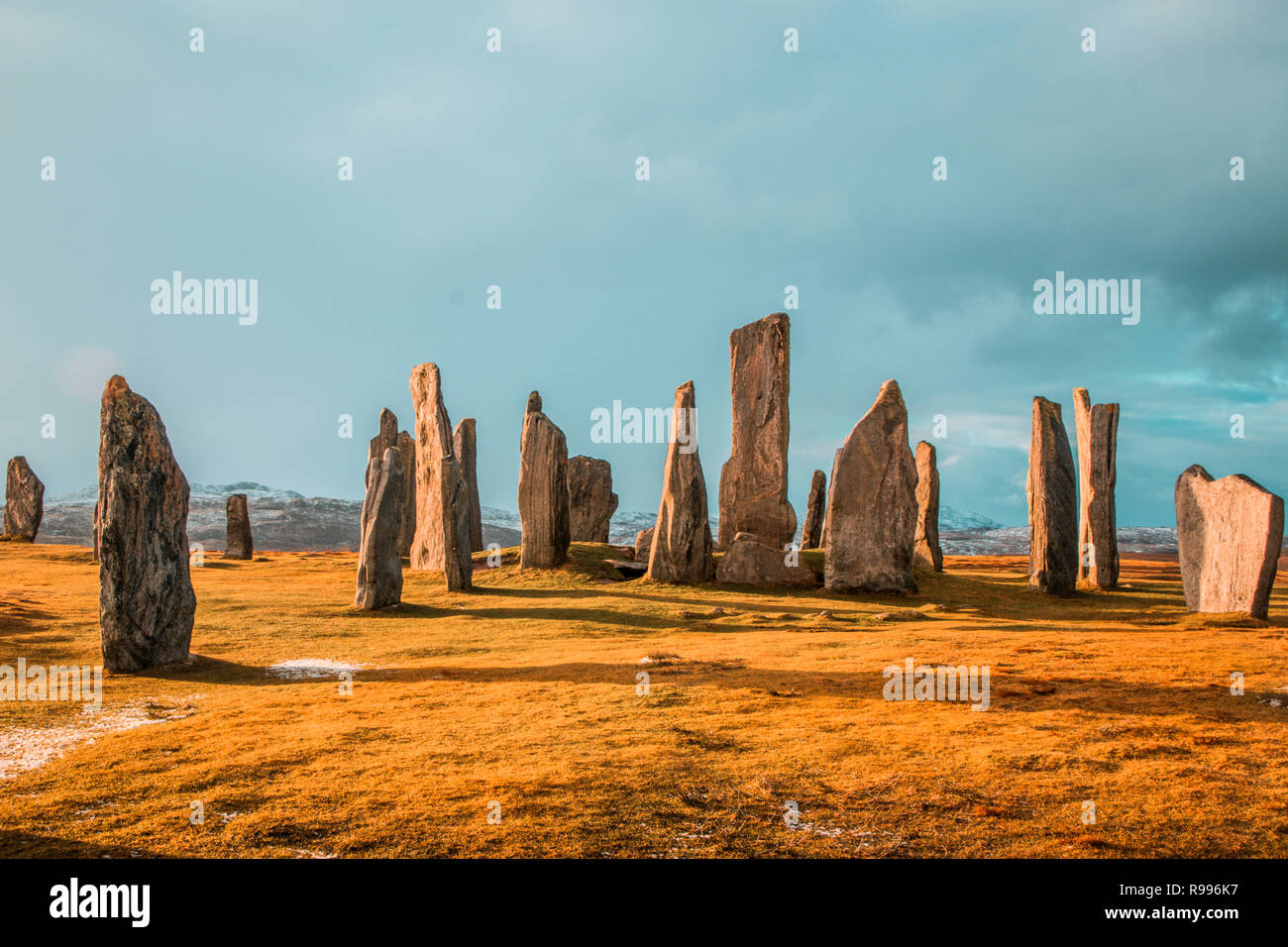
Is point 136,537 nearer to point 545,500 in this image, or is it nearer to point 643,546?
point 545,500

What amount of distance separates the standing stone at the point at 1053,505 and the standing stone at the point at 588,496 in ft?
44.4

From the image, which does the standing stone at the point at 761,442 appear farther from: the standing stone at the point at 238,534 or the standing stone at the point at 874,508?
the standing stone at the point at 238,534

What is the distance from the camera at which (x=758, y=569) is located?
17.2m

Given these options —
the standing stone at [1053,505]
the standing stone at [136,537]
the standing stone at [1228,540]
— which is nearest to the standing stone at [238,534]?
the standing stone at [136,537]

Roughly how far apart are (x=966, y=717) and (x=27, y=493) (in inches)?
1213

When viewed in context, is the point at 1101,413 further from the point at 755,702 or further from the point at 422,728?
the point at 422,728

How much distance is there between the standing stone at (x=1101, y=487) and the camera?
60.1 ft

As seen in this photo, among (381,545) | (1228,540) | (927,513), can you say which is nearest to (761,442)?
(927,513)

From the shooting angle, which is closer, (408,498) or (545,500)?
(545,500)

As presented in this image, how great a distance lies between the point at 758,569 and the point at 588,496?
10.5m

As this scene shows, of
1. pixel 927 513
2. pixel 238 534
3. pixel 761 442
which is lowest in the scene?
pixel 238 534

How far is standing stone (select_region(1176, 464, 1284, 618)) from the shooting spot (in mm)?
11117

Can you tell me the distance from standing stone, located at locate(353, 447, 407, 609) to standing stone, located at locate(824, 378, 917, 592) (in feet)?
26.2
